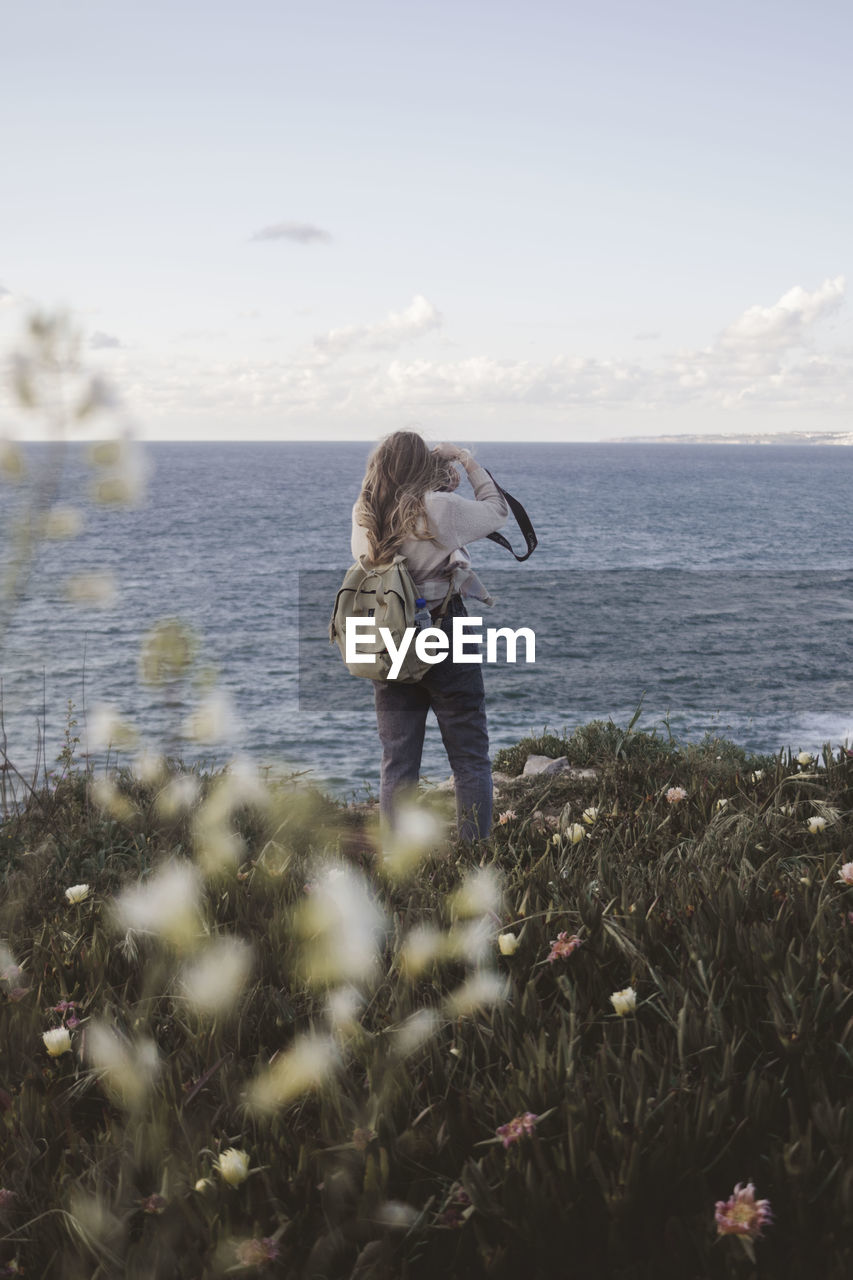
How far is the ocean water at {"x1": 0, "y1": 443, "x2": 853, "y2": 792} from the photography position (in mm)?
22016

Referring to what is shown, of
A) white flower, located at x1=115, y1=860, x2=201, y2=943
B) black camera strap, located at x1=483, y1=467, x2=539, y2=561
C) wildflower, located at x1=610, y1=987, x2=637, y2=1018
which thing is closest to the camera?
wildflower, located at x1=610, y1=987, x2=637, y2=1018

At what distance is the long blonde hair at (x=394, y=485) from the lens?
457 cm

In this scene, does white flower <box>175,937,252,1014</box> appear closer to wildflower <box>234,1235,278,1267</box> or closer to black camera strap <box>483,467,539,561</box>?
wildflower <box>234,1235,278,1267</box>

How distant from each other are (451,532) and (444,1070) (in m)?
2.87

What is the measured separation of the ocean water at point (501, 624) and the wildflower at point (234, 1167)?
99cm

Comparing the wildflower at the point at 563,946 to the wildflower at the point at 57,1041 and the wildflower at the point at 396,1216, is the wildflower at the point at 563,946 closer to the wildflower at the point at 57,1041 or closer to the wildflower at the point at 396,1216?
the wildflower at the point at 396,1216

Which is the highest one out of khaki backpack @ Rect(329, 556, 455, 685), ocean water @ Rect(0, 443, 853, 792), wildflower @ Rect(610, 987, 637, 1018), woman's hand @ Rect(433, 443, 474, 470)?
woman's hand @ Rect(433, 443, 474, 470)

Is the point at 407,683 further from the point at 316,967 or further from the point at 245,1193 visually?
the point at 245,1193

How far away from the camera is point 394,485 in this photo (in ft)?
15.1

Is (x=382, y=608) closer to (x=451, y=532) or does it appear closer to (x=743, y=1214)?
(x=451, y=532)

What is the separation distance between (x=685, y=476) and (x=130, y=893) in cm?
14993

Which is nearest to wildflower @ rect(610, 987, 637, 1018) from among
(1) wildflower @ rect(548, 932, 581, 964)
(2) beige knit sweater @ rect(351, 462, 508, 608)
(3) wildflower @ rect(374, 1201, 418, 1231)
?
(1) wildflower @ rect(548, 932, 581, 964)

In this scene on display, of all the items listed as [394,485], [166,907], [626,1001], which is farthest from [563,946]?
[394,485]

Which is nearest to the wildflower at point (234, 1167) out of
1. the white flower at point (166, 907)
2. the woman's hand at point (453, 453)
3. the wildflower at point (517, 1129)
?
the wildflower at point (517, 1129)
